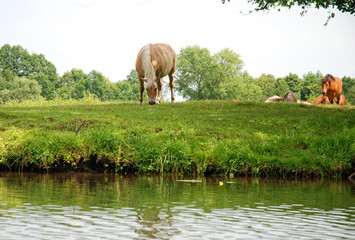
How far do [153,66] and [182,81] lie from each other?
55.3m

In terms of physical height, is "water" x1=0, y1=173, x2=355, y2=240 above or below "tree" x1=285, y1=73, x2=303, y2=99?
below

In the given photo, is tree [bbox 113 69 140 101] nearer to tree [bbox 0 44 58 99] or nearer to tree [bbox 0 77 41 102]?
tree [bbox 0 44 58 99]

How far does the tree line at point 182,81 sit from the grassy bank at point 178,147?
56661 millimetres

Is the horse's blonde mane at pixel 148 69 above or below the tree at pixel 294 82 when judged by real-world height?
below

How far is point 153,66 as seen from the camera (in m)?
22.5

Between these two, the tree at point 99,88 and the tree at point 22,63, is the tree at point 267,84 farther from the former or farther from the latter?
the tree at point 22,63

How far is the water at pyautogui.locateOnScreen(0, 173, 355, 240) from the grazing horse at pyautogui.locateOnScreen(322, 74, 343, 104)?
1938 cm

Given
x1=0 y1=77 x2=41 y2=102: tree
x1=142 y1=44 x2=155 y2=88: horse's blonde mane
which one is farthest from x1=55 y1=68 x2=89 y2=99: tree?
x1=142 y1=44 x2=155 y2=88: horse's blonde mane

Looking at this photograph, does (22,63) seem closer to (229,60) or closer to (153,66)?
(229,60)

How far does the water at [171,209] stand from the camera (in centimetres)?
552

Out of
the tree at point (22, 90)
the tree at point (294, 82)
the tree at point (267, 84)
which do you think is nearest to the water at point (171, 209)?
the tree at point (22, 90)

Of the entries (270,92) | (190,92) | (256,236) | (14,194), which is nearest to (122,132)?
(14,194)

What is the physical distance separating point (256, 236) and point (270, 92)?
91.5 m

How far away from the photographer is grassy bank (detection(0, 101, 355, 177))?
40.7 feet
